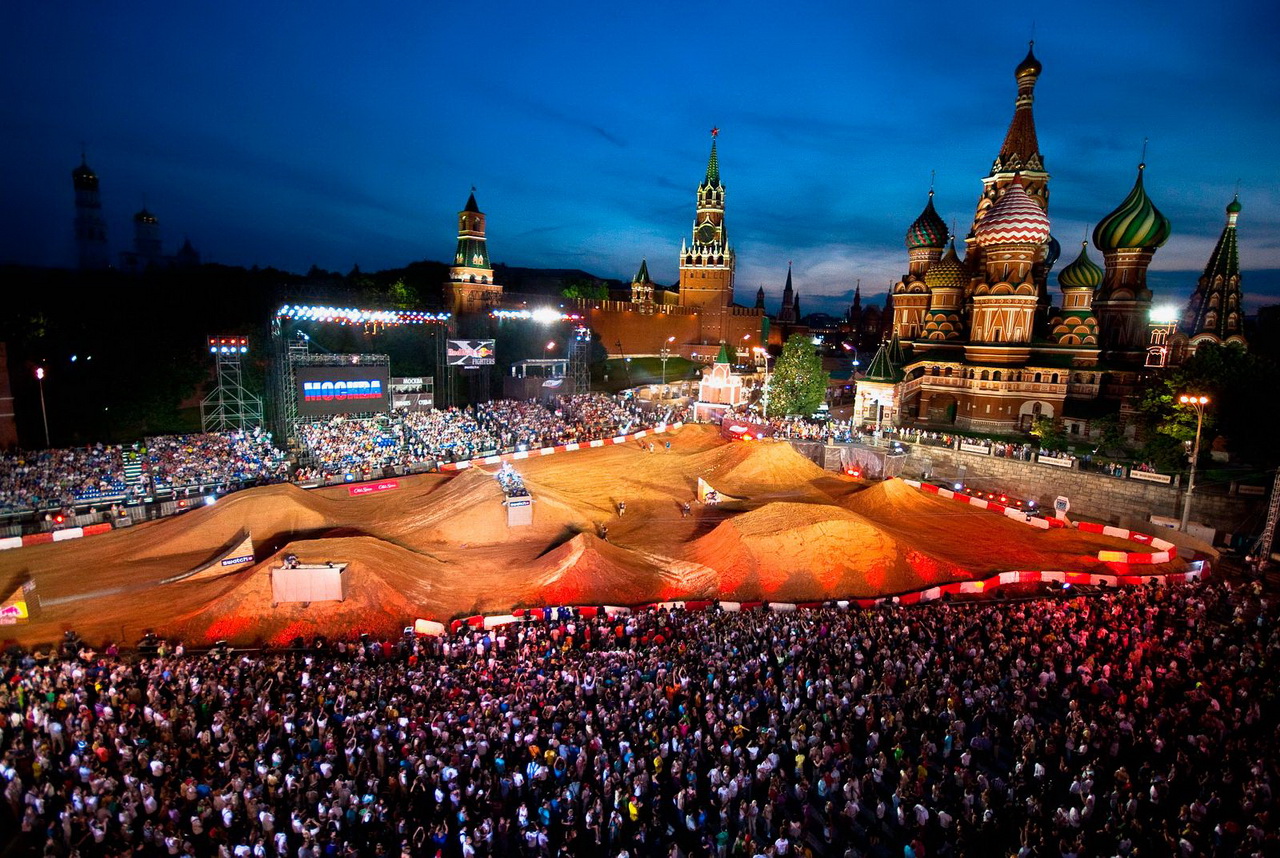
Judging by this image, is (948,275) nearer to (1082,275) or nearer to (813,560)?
(1082,275)

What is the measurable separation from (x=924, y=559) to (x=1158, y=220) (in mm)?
39456

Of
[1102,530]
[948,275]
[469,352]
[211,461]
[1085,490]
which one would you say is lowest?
[1102,530]

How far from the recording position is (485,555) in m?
23.2

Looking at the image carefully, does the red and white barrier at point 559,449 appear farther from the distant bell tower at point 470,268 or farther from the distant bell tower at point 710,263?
the distant bell tower at point 710,263

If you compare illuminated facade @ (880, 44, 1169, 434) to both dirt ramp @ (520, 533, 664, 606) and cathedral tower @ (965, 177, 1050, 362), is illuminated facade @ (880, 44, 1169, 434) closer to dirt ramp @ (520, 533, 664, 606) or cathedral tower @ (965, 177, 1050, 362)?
cathedral tower @ (965, 177, 1050, 362)

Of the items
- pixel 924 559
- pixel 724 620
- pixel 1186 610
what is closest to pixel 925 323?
pixel 924 559

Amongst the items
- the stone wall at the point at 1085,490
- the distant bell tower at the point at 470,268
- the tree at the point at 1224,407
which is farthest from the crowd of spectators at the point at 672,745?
the distant bell tower at the point at 470,268

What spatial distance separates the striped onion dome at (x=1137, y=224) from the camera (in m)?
44.8

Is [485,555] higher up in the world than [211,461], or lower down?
lower down

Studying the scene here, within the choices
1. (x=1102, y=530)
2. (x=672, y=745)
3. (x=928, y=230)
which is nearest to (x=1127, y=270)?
(x=928, y=230)

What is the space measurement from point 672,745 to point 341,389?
2959 cm

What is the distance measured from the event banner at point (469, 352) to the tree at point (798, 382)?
20.9 meters

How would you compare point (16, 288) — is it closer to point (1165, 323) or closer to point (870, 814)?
point (870, 814)

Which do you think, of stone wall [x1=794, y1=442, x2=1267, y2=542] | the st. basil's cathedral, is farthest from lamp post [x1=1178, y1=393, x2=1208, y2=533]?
the st. basil's cathedral
